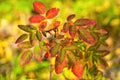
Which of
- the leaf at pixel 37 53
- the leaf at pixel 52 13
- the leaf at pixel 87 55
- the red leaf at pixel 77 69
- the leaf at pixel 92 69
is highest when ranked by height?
the leaf at pixel 52 13

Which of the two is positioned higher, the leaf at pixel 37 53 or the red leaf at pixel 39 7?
the red leaf at pixel 39 7

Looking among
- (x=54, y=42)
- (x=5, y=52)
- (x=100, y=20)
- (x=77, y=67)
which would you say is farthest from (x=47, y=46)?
(x=100, y=20)

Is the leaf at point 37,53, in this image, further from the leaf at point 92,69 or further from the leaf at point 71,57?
the leaf at point 92,69

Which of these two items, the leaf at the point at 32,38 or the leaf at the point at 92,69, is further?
the leaf at the point at 92,69

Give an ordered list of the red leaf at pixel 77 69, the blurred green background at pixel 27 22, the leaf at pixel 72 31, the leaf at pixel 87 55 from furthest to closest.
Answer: the blurred green background at pixel 27 22 → the leaf at pixel 87 55 → the red leaf at pixel 77 69 → the leaf at pixel 72 31

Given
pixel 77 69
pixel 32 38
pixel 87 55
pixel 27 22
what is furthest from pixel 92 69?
pixel 27 22

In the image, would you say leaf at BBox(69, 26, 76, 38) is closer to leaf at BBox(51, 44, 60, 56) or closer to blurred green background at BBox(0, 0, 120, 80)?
leaf at BBox(51, 44, 60, 56)

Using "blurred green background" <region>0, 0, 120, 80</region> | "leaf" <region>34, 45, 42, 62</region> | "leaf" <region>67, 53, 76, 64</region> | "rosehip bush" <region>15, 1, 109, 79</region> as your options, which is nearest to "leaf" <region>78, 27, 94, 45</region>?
"rosehip bush" <region>15, 1, 109, 79</region>

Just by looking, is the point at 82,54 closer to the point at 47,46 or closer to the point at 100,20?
the point at 47,46

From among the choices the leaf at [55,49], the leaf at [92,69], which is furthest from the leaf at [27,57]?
the leaf at [92,69]
